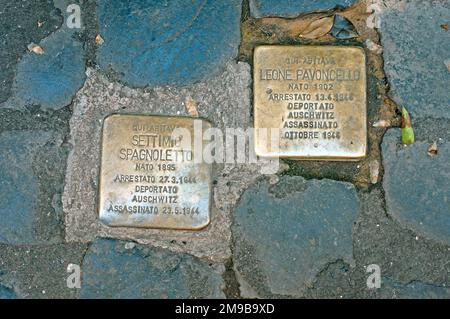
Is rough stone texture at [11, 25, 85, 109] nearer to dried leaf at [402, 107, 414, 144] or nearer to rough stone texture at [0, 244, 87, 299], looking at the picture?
rough stone texture at [0, 244, 87, 299]

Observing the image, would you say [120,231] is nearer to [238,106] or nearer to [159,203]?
[159,203]

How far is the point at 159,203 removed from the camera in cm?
183

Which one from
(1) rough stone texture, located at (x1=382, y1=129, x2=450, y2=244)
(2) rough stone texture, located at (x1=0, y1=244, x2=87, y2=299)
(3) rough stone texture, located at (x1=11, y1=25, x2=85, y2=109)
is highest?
(3) rough stone texture, located at (x1=11, y1=25, x2=85, y2=109)

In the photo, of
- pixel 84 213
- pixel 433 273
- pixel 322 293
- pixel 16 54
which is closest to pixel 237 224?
pixel 322 293

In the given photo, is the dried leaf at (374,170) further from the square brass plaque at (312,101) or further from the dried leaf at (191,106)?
the dried leaf at (191,106)

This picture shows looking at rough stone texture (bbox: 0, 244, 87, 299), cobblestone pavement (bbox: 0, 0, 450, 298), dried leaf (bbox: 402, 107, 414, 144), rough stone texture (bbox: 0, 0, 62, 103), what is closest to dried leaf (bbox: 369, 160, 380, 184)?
cobblestone pavement (bbox: 0, 0, 450, 298)

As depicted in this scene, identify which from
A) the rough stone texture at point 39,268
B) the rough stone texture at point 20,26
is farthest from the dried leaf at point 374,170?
the rough stone texture at point 20,26

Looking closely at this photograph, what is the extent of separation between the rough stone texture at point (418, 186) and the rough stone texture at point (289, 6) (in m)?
0.50

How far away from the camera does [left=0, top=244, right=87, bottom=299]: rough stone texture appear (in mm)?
1843

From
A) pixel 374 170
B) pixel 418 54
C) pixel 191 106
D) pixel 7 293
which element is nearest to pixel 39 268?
pixel 7 293

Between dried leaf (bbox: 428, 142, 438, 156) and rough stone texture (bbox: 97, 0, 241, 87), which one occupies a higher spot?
rough stone texture (bbox: 97, 0, 241, 87)

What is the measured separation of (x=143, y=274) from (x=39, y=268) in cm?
36

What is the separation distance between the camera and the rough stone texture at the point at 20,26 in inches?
75.6

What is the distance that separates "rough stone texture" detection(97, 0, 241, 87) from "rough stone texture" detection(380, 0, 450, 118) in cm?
56
